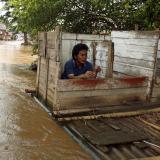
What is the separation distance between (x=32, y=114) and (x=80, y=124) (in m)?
1.64

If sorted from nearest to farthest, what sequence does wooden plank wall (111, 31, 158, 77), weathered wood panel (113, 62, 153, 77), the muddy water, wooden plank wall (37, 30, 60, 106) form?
the muddy water
wooden plank wall (37, 30, 60, 106)
wooden plank wall (111, 31, 158, 77)
weathered wood panel (113, 62, 153, 77)

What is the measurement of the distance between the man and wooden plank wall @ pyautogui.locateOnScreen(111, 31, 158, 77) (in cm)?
91

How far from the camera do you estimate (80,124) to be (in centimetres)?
681

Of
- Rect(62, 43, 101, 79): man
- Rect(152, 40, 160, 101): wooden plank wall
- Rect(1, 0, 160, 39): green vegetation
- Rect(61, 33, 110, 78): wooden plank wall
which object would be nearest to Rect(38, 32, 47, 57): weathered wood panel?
Rect(61, 33, 110, 78): wooden plank wall

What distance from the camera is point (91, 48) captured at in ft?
30.3

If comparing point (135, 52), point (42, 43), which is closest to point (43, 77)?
point (42, 43)

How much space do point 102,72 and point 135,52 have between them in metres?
1.06

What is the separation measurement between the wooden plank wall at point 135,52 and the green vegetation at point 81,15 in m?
2.92

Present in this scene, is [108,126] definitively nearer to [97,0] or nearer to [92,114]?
[92,114]

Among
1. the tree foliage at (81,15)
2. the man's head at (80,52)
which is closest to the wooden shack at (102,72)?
the man's head at (80,52)

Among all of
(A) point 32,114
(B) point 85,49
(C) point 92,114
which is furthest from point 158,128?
(A) point 32,114

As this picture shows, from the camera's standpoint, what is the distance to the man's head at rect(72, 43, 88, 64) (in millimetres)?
7770

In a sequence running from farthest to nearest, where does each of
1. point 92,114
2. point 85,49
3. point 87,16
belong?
point 87,16 < point 85,49 < point 92,114

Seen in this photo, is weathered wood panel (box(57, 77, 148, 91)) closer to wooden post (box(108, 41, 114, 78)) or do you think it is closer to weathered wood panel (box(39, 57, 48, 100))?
wooden post (box(108, 41, 114, 78))
